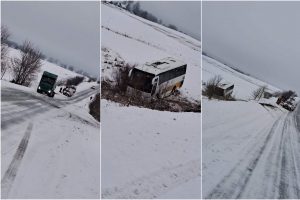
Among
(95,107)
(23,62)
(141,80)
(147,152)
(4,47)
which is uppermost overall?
(4,47)

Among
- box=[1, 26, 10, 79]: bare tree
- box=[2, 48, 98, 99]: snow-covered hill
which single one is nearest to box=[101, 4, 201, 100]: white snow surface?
box=[2, 48, 98, 99]: snow-covered hill

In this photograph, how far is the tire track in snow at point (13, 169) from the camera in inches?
211

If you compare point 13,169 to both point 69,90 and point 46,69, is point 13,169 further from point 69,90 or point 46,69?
point 69,90

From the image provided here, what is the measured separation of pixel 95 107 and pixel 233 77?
2575 millimetres

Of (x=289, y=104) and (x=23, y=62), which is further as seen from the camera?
(x=23, y=62)

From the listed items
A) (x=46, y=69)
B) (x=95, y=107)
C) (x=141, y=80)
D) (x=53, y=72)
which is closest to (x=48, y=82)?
(x=53, y=72)

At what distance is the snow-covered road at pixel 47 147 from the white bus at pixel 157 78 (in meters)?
0.73

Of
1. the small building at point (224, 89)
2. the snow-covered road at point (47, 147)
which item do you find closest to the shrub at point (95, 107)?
the snow-covered road at point (47, 147)

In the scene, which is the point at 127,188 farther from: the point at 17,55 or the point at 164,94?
the point at 17,55

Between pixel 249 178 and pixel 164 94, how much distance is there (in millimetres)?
2031

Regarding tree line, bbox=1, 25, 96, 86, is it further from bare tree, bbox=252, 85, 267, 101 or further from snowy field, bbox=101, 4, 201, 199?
bare tree, bbox=252, 85, 267, 101

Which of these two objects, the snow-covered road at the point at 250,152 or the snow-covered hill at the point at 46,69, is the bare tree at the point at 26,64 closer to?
the snow-covered hill at the point at 46,69

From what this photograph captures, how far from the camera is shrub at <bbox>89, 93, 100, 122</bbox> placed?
22.4 ft

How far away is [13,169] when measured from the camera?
5590 mm
